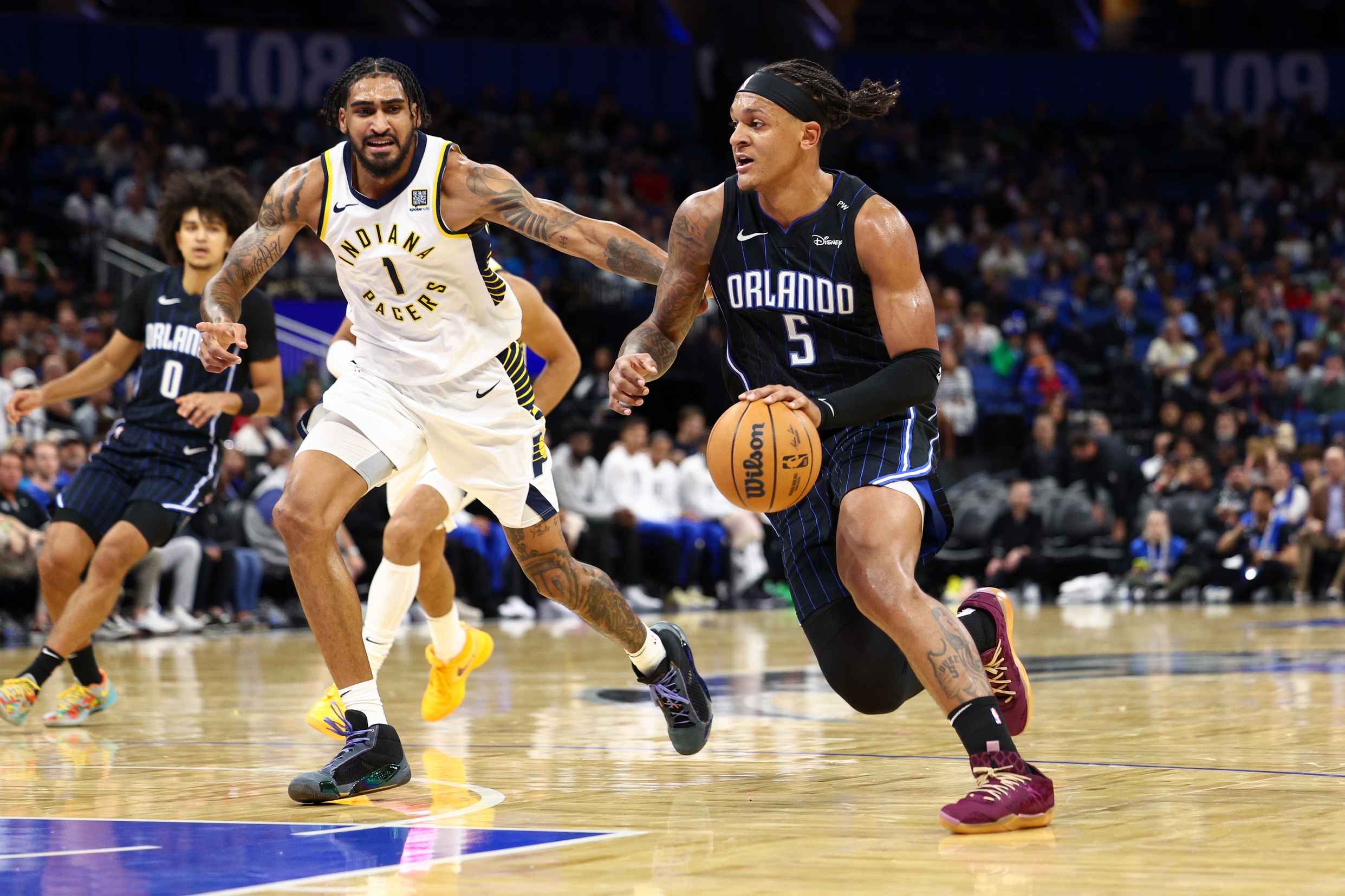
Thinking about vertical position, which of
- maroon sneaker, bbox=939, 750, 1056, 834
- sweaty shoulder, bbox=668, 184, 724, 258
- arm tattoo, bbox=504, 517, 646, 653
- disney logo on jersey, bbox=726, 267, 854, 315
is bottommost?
maroon sneaker, bbox=939, 750, 1056, 834

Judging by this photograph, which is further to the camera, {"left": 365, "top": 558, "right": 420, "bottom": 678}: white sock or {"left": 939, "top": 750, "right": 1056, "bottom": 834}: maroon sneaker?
{"left": 365, "top": 558, "right": 420, "bottom": 678}: white sock

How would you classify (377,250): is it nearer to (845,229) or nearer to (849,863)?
(845,229)

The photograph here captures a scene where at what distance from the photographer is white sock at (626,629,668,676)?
5305mm

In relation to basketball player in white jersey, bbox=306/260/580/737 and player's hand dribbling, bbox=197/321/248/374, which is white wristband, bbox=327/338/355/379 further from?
player's hand dribbling, bbox=197/321/248/374

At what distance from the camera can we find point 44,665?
6414mm

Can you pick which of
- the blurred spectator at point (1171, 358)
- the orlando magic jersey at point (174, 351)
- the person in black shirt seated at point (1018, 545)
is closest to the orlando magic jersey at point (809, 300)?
the orlando magic jersey at point (174, 351)

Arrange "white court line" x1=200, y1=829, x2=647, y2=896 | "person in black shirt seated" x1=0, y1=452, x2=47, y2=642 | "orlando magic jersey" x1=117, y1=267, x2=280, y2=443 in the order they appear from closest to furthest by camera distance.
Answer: "white court line" x1=200, y1=829, x2=647, y2=896 < "orlando magic jersey" x1=117, y1=267, x2=280, y2=443 < "person in black shirt seated" x1=0, y1=452, x2=47, y2=642

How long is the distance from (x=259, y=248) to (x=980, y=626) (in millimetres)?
2515

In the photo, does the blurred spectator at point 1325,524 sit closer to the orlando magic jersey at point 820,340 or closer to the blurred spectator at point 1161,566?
the blurred spectator at point 1161,566

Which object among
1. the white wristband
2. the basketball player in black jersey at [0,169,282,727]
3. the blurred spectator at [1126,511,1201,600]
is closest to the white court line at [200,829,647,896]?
the white wristband

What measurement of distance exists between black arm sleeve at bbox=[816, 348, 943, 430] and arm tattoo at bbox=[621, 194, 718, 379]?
22.4 inches

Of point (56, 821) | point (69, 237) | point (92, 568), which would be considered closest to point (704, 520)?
point (69, 237)

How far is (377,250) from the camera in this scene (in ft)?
16.1

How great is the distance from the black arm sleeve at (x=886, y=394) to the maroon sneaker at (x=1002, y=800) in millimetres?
915
